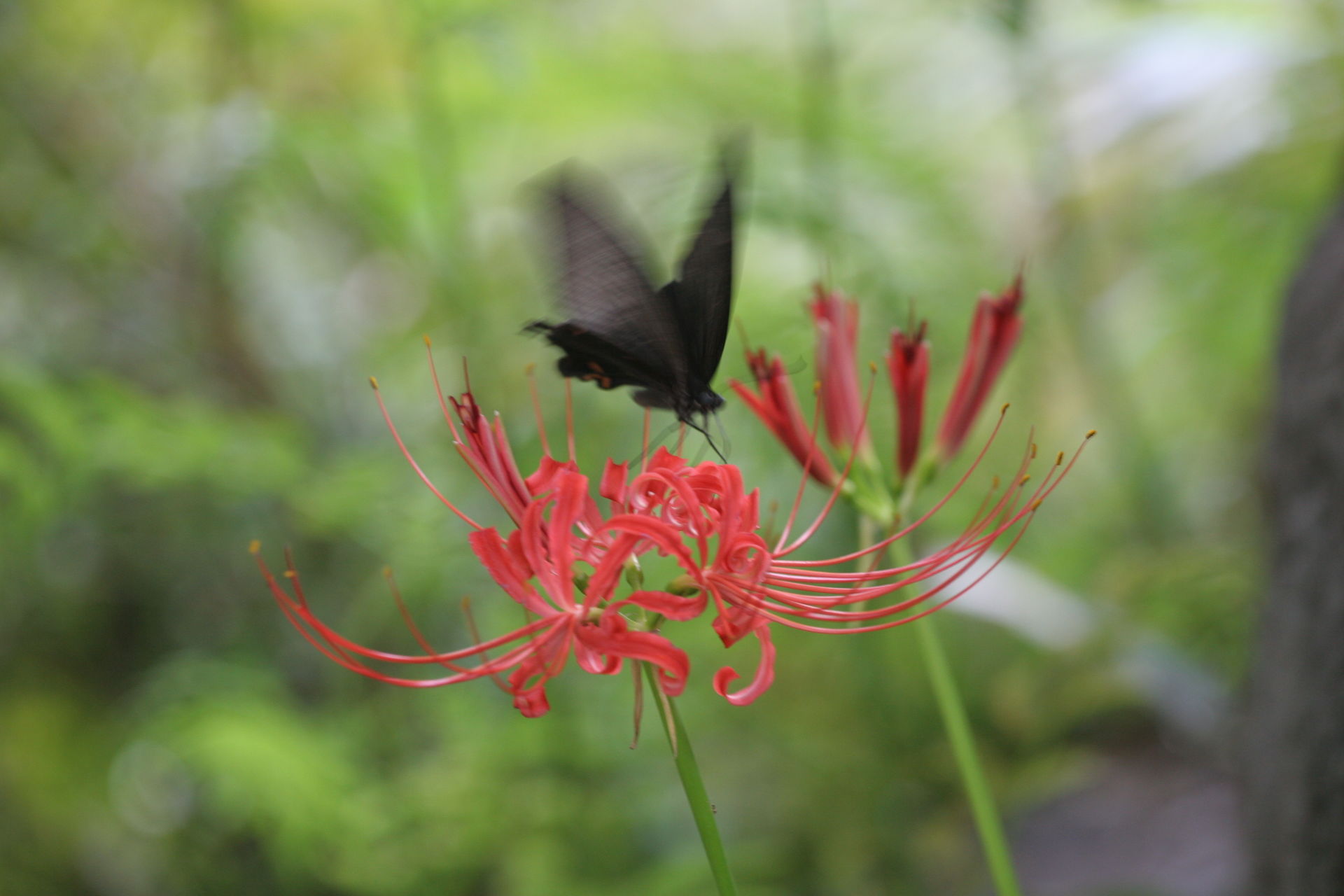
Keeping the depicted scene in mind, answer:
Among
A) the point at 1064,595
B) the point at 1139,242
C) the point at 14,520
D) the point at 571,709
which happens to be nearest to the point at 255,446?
the point at 14,520

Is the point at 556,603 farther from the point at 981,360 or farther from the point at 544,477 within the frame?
the point at 981,360

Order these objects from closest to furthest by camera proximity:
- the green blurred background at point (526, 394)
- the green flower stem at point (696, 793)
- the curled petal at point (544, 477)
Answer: the green flower stem at point (696, 793)
the curled petal at point (544, 477)
the green blurred background at point (526, 394)

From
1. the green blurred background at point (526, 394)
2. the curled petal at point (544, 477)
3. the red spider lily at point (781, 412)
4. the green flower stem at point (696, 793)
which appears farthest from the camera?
the green blurred background at point (526, 394)

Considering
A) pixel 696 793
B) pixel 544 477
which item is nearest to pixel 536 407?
pixel 544 477

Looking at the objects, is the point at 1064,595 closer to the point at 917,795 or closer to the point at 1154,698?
the point at 1154,698

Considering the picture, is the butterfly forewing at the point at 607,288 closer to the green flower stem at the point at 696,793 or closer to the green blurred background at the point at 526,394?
the green flower stem at the point at 696,793

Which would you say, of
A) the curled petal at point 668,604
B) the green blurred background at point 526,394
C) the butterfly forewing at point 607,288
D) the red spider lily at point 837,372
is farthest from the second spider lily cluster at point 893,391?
the green blurred background at point 526,394

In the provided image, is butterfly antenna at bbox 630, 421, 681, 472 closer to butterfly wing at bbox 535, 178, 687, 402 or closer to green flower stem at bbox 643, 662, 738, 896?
butterfly wing at bbox 535, 178, 687, 402

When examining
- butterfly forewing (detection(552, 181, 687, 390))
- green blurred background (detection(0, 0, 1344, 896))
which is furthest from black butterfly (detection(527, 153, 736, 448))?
green blurred background (detection(0, 0, 1344, 896))
